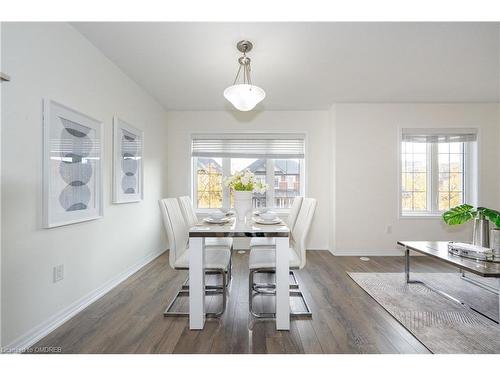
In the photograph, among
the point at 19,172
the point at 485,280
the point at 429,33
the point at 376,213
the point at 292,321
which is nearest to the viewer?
the point at 19,172

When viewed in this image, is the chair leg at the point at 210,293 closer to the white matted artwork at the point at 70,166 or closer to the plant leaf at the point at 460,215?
the white matted artwork at the point at 70,166

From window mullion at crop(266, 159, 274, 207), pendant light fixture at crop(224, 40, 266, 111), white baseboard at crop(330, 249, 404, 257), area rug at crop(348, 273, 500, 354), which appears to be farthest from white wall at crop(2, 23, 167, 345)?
white baseboard at crop(330, 249, 404, 257)

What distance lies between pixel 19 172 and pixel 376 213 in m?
4.35

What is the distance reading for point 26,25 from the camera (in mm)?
1598

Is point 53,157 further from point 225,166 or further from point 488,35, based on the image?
point 488,35

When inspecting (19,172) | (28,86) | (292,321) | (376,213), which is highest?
(28,86)

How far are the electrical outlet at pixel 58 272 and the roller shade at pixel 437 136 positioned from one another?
482cm

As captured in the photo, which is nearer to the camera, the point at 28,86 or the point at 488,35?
the point at 28,86

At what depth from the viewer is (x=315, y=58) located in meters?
2.52

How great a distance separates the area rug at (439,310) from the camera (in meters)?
1.62

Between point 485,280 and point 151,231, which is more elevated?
point 151,231

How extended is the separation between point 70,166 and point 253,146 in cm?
281

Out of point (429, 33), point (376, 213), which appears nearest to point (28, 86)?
point (429, 33)

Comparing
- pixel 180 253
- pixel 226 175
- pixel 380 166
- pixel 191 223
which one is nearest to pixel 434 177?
pixel 380 166
